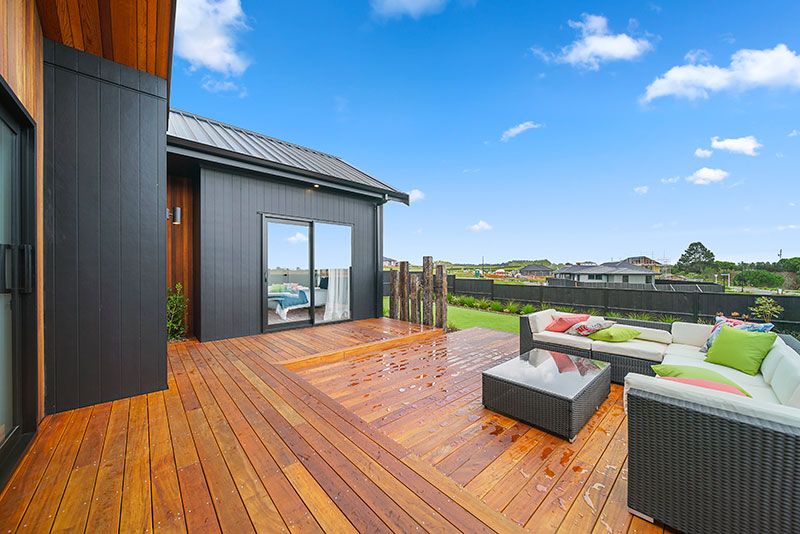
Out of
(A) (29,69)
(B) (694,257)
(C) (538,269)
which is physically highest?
(A) (29,69)

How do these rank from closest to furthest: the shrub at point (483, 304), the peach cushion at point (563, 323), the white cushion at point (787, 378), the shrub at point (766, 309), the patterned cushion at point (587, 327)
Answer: the white cushion at point (787, 378) → the patterned cushion at point (587, 327) → the peach cushion at point (563, 323) → the shrub at point (766, 309) → the shrub at point (483, 304)

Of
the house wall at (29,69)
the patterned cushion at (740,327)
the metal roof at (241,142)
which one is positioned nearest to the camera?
the house wall at (29,69)

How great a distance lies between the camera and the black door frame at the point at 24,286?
1781 mm

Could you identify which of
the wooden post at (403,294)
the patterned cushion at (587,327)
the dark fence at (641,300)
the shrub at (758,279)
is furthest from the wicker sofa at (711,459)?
the shrub at (758,279)

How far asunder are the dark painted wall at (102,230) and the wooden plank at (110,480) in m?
0.46

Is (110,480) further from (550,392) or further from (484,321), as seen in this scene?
(484,321)

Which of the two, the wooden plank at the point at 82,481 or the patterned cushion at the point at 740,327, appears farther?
the patterned cushion at the point at 740,327

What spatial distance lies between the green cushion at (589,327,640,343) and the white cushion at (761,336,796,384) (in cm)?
103

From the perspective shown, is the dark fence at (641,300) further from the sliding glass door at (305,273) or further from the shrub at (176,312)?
the shrub at (176,312)

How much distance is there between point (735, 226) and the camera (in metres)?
17.3

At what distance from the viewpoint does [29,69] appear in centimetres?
193

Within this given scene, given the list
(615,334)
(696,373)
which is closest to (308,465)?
(696,373)

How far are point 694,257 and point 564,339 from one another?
116ft

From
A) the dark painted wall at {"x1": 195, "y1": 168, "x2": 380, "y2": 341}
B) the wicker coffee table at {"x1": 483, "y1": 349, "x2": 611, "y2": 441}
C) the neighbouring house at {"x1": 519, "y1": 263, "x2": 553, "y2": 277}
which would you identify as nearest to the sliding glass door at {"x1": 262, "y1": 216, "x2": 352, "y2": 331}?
the dark painted wall at {"x1": 195, "y1": 168, "x2": 380, "y2": 341}
